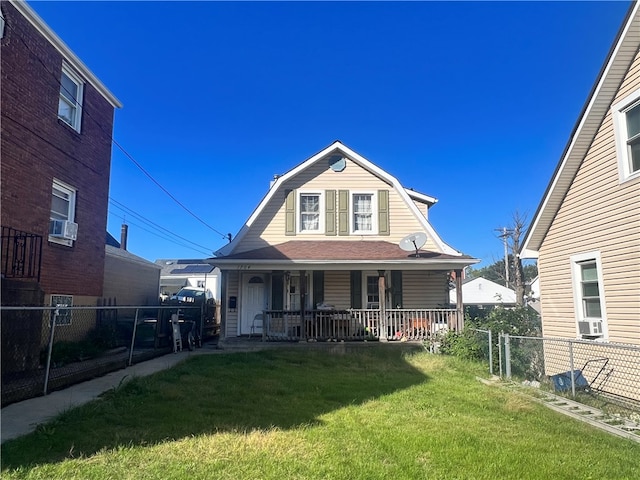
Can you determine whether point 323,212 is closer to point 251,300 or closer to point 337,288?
point 337,288

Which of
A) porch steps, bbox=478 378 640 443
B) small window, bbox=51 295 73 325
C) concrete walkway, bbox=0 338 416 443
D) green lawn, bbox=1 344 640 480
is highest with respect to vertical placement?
small window, bbox=51 295 73 325

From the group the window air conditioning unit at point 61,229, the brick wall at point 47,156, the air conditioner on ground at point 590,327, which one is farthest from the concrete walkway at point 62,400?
the air conditioner on ground at point 590,327

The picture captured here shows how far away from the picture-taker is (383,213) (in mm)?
14789

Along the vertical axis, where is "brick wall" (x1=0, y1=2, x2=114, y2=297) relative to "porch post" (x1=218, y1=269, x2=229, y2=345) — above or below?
above

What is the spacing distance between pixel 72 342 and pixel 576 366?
10774 millimetres

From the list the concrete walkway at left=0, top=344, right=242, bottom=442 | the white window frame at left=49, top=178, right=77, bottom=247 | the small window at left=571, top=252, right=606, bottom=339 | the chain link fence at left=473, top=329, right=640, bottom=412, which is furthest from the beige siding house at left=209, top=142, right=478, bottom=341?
the concrete walkway at left=0, top=344, right=242, bottom=442

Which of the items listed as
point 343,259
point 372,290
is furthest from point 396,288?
point 343,259

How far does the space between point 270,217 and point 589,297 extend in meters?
9.45

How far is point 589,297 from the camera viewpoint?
348 inches

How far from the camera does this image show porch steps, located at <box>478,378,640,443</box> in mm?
5336

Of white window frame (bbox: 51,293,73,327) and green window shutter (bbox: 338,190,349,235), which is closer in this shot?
white window frame (bbox: 51,293,73,327)

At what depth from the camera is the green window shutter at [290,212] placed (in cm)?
1465

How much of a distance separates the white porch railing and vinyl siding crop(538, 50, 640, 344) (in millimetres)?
3253

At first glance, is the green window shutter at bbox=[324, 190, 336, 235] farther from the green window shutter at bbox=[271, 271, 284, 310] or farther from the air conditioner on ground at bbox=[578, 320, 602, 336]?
the air conditioner on ground at bbox=[578, 320, 602, 336]
